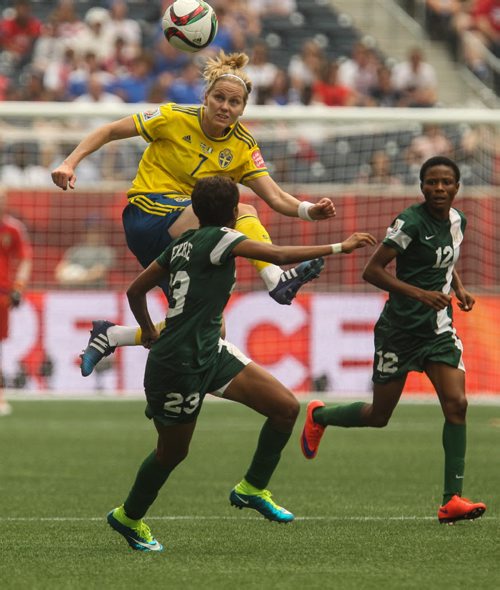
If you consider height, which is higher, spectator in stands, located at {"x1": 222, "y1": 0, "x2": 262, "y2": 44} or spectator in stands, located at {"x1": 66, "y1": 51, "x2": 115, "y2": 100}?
spectator in stands, located at {"x1": 222, "y1": 0, "x2": 262, "y2": 44}

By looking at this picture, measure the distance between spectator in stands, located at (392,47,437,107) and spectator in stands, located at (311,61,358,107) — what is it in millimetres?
951

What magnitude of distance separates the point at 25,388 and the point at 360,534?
34.9ft

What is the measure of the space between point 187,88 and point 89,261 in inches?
134

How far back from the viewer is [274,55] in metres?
22.8

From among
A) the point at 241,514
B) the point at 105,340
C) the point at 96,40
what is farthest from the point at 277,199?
the point at 96,40

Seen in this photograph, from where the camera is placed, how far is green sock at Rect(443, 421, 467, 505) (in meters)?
8.17

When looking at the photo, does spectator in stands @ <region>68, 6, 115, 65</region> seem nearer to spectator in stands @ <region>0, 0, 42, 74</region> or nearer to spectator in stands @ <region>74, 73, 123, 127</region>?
spectator in stands @ <region>0, 0, 42, 74</region>

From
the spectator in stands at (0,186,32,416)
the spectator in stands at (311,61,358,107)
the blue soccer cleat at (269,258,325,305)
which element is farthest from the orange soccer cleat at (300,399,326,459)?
the spectator in stands at (311,61,358,107)

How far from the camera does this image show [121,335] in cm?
827

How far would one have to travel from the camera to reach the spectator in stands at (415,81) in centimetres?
2162

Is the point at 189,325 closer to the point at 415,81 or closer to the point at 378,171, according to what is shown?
the point at 378,171

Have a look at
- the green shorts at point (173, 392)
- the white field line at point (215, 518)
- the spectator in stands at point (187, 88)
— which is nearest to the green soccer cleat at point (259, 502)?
the white field line at point (215, 518)

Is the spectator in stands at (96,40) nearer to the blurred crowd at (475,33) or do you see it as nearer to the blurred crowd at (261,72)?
the blurred crowd at (261,72)

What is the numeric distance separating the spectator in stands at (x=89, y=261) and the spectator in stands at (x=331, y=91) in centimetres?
464
